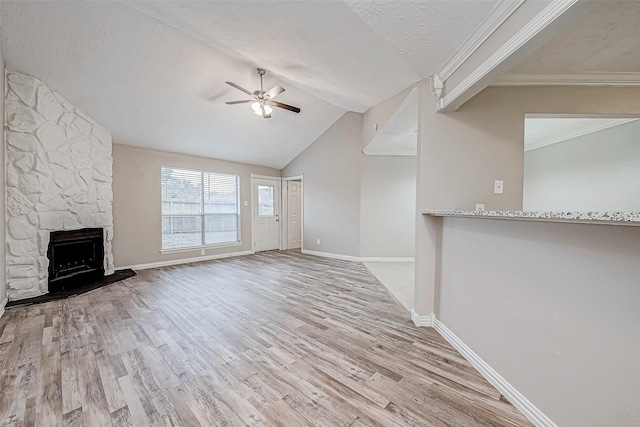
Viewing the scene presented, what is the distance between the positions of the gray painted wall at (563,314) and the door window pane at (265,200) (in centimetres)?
541

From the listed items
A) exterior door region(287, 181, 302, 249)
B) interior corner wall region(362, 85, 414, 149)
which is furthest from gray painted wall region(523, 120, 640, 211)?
exterior door region(287, 181, 302, 249)

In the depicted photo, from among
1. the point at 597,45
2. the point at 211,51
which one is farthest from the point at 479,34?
the point at 211,51

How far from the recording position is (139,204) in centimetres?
449

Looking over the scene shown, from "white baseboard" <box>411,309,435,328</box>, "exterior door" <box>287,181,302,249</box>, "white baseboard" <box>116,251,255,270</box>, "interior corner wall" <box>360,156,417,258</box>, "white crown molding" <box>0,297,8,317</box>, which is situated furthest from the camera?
"exterior door" <box>287,181,302,249</box>

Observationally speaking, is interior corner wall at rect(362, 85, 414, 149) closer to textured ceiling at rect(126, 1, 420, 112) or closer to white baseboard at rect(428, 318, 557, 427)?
textured ceiling at rect(126, 1, 420, 112)

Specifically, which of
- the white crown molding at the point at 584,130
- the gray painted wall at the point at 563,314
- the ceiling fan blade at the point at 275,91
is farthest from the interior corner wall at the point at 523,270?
the ceiling fan blade at the point at 275,91

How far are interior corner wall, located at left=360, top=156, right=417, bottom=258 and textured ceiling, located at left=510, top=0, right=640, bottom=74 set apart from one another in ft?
10.1

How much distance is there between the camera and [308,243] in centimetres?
613

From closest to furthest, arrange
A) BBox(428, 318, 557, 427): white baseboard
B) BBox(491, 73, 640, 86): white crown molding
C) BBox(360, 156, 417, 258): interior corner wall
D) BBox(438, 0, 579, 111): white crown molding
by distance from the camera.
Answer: BBox(438, 0, 579, 111): white crown molding
BBox(428, 318, 557, 427): white baseboard
BBox(491, 73, 640, 86): white crown molding
BBox(360, 156, 417, 258): interior corner wall

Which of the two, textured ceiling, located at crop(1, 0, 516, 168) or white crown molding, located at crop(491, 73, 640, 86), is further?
white crown molding, located at crop(491, 73, 640, 86)

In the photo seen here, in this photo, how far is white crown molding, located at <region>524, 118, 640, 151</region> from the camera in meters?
3.25

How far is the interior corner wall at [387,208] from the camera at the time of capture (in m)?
5.14

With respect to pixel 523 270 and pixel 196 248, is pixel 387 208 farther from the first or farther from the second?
pixel 196 248

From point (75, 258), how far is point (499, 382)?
17.2 feet
